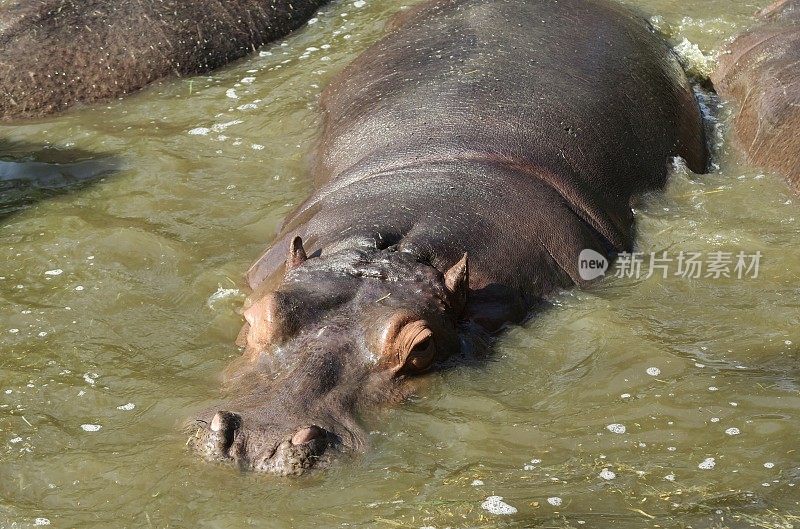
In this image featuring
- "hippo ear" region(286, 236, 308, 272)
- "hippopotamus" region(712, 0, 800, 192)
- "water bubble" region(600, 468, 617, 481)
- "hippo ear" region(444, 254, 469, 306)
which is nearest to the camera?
"water bubble" region(600, 468, 617, 481)

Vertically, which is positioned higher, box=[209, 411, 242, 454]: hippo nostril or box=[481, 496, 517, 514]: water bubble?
box=[209, 411, 242, 454]: hippo nostril

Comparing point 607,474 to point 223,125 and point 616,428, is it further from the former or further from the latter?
point 223,125

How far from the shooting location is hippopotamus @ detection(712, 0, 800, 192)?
739 cm

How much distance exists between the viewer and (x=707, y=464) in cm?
435

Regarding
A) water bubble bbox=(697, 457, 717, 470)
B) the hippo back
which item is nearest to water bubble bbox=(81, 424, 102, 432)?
the hippo back

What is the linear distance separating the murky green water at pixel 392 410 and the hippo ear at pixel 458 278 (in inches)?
13.2

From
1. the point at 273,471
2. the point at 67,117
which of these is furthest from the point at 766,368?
the point at 67,117

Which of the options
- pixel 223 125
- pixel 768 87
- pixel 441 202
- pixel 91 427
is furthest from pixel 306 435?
pixel 768 87

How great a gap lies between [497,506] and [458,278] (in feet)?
4.20

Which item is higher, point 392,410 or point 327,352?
point 327,352

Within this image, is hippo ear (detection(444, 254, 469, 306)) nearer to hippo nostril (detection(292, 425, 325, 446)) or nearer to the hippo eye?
the hippo eye

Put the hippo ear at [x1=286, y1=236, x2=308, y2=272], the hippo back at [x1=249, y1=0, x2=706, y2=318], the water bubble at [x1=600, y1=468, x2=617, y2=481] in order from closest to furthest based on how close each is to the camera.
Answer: the water bubble at [x1=600, y1=468, x2=617, y2=481] < the hippo ear at [x1=286, y1=236, x2=308, y2=272] < the hippo back at [x1=249, y1=0, x2=706, y2=318]

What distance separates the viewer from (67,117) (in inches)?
328

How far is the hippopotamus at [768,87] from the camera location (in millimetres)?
7387
